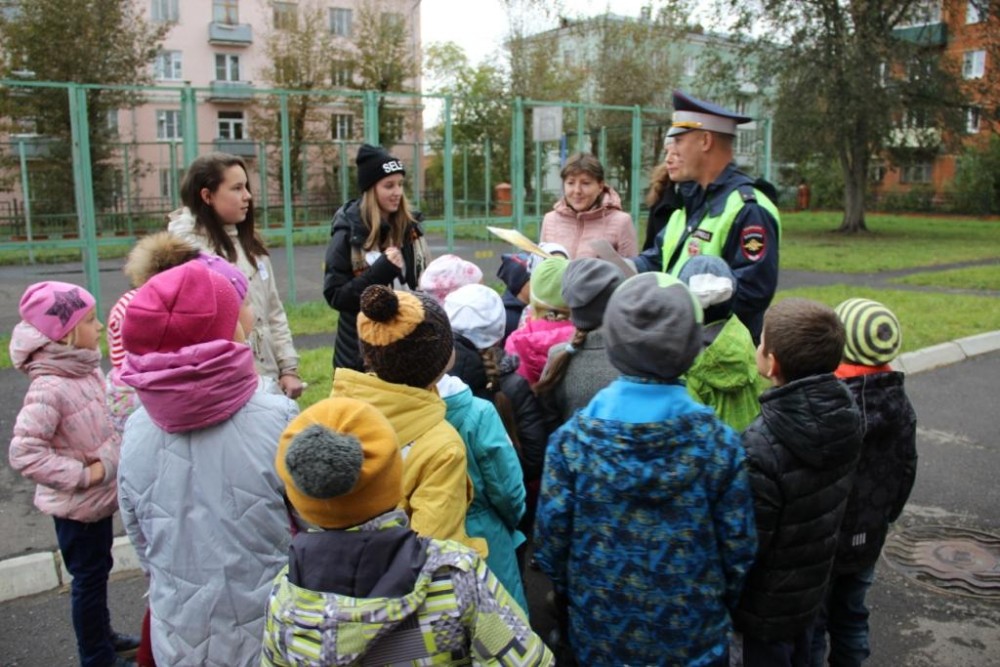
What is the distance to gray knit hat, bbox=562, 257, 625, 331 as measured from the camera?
9.96 feet

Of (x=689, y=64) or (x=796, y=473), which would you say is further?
(x=689, y=64)

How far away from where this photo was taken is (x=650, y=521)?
7.47ft

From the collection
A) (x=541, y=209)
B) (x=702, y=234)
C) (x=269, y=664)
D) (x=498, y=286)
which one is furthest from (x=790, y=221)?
(x=269, y=664)

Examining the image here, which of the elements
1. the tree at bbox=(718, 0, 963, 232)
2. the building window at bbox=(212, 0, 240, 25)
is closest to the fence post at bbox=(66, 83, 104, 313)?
the tree at bbox=(718, 0, 963, 232)

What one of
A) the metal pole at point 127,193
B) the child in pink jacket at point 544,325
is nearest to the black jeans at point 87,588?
the child in pink jacket at point 544,325

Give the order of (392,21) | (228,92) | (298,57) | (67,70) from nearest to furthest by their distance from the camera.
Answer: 1. (228,92)
2. (67,70)
3. (298,57)
4. (392,21)

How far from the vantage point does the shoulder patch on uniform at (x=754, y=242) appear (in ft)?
12.0

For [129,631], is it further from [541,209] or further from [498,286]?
[541,209]

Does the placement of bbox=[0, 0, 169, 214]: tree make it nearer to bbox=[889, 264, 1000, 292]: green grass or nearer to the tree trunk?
bbox=[889, 264, 1000, 292]: green grass

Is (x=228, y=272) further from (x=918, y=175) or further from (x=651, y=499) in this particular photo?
(x=918, y=175)

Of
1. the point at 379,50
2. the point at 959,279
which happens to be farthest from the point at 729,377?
the point at 379,50

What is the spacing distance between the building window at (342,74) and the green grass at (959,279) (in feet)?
74.0

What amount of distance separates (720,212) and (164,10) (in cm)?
4528

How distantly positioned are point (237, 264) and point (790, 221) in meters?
33.3
